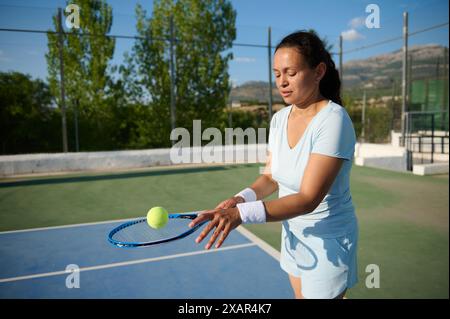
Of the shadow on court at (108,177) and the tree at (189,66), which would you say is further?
the tree at (189,66)

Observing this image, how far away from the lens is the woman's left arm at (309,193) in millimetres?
1491

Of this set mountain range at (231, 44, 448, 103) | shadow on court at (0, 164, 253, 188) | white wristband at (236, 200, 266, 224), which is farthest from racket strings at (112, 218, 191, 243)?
mountain range at (231, 44, 448, 103)

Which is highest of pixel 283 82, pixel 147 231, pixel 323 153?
pixel 283 82

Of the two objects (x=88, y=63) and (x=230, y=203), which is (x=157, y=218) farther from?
(x=88, y=63)

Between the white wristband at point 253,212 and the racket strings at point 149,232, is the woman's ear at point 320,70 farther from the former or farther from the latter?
the racket strings at point 149,232

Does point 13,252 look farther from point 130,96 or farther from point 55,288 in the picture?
point 130,96

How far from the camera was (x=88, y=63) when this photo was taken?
1534 cm

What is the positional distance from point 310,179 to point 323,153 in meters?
0.13

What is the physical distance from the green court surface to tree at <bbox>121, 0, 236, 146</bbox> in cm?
463

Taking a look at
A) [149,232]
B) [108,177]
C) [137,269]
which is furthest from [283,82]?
[108,177]

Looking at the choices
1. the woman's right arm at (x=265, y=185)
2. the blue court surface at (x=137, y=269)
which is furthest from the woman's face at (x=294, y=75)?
the blue court surface at (x=137, y=269)

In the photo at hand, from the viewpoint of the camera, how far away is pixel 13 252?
449cm

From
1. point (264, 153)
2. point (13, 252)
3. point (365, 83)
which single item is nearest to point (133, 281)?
point (13, 252)

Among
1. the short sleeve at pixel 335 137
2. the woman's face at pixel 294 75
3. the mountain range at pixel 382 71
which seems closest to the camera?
the short sleeve at pixel 335 137
